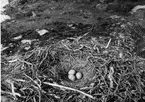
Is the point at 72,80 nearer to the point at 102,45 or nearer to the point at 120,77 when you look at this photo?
the point at 120,77

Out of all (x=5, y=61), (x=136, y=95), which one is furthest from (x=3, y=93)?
(x=136, y=95)

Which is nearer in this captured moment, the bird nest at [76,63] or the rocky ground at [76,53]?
the rocky ground at [76,53]

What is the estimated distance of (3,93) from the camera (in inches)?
89.0

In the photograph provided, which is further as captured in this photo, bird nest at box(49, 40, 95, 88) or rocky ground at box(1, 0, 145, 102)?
bird nest at box(49, 40, 95, 88)

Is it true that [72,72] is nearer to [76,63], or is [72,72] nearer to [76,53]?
[76,63]

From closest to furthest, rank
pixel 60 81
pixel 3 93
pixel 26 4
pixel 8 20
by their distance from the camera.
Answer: pixel 3 93 < pixel 60 81 < pixel 8 20 < pixel 26 4

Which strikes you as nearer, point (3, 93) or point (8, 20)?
point (3, 93)

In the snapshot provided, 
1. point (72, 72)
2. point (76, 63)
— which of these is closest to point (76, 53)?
point (76, 63)

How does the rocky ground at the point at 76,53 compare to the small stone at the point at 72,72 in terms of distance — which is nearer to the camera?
the rocky ground at the point at 76,53

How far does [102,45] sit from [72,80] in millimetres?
799

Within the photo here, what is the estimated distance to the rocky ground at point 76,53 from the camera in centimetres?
227

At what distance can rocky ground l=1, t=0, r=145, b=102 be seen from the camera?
7.44 ft

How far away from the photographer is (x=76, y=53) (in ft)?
9.01

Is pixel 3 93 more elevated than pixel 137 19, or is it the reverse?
pixel 3 93
